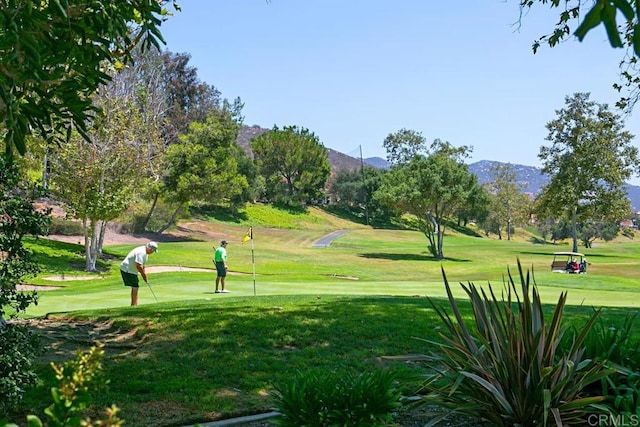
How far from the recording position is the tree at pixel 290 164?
86.4 metres

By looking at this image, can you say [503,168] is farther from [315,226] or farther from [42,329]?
[42,329]

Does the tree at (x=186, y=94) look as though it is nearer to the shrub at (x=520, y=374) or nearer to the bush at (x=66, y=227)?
the bush at (x=66, y=227)

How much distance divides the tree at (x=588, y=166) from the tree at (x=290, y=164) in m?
40.2

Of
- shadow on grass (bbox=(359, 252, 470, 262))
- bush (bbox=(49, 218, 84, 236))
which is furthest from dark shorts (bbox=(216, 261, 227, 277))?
shadow on grass (bbox=(359, 252, 470, 262))

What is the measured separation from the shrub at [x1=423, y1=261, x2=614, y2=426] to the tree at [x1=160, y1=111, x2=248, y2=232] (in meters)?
44.9

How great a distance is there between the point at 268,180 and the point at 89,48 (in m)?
80.6

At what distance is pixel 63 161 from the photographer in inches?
989

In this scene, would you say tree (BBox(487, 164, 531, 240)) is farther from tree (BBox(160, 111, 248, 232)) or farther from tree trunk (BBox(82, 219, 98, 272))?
tree trunk (BBox(82, 219, 98, 272))

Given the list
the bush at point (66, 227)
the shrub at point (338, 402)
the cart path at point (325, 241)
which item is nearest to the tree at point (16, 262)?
the shrub at point (338, 402)

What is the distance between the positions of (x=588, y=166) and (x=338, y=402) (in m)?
56.1

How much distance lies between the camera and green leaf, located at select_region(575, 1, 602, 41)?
206cm

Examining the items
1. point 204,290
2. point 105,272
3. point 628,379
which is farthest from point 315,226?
point 628,379

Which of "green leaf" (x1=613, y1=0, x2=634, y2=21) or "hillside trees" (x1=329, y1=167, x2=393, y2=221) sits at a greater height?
"hillside trees" (x1=329, y1=167, x2=393, y2=221)

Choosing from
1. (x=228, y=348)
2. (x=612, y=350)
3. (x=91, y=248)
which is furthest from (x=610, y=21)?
(x=91, y=248)
